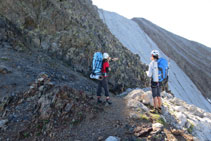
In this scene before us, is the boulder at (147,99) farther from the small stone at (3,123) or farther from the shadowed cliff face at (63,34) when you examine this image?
the small stone at (3,123)

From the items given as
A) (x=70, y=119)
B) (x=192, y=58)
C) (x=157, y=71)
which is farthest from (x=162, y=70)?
(x=192, y=58)

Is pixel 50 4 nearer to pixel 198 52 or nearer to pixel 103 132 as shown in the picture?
pixel 103 132

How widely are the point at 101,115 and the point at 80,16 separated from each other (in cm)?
1068

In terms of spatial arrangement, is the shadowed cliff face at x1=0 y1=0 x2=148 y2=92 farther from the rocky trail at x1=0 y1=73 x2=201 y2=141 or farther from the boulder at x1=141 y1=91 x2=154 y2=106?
the rocky trail at x1=0 y1=73 x2=201 y2=141

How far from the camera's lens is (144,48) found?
32.2 meters

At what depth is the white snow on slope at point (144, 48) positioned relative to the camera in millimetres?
26625

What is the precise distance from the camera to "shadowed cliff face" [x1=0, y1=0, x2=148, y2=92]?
1028cm

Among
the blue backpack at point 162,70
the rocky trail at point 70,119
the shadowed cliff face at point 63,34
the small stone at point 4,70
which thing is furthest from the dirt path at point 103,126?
the shadowed cliff face at point 63,34

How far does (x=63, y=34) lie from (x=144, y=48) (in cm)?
2415

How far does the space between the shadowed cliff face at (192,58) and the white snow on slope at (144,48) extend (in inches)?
86.9

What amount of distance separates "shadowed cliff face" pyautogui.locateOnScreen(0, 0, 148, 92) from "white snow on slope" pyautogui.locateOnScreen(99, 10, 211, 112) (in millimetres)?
15653

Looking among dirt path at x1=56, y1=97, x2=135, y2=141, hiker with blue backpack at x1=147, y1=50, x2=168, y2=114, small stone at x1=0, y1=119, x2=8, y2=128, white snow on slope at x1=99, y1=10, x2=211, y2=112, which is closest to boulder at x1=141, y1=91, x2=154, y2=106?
hiker with blue backpack at x1=147, y1=50, x2=168, y2=114

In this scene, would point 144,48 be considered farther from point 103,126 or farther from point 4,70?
point 103,126

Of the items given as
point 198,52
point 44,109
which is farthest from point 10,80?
point 198,52
